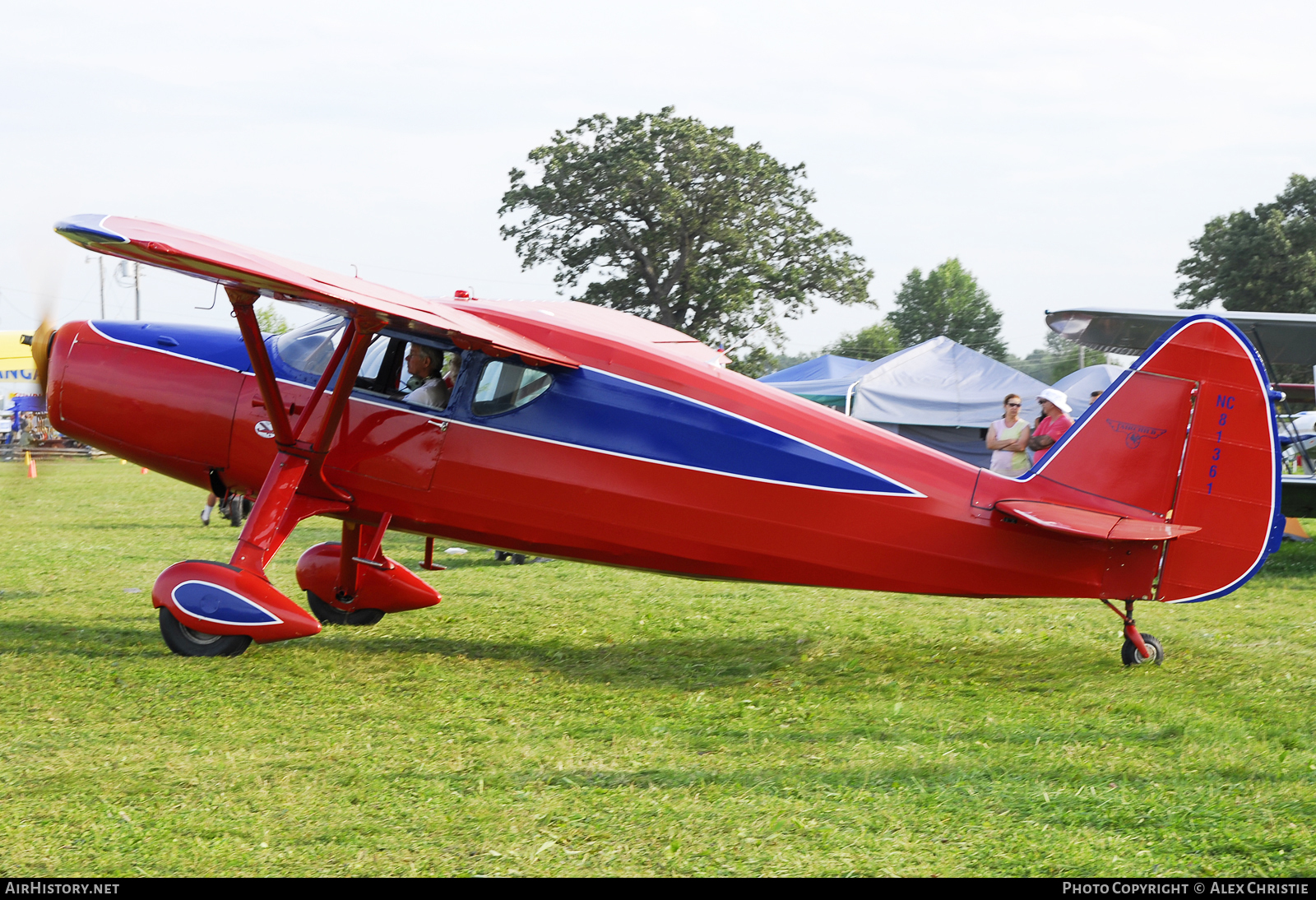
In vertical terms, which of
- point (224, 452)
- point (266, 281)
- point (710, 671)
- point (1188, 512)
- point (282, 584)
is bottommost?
point (282, 584)

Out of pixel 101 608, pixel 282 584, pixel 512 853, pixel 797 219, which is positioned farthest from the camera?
pixel 797 219

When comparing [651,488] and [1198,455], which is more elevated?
[1198,455]

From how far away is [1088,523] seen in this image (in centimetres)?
639

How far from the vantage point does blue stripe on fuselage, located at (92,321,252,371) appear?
298 inches

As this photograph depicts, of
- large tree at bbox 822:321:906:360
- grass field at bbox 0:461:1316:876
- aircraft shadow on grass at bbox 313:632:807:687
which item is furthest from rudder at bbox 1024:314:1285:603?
large tree at bbox 822:321:906:360

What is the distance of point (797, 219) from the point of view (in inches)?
1649

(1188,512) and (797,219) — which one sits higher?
(797,219)

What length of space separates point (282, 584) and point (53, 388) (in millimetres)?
3055

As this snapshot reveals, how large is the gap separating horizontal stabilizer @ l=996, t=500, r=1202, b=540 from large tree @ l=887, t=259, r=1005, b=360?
87414 mm

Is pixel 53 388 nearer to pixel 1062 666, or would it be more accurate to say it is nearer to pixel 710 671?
pixel 710 671

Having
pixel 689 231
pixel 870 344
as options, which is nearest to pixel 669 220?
pixel 689 231

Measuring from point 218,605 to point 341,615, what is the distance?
69.3 inches

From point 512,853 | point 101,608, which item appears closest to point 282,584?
point 101,608

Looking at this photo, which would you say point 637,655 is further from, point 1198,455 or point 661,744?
point 1198,455
